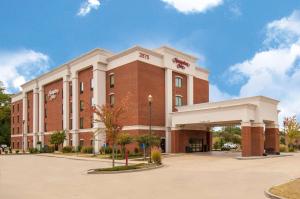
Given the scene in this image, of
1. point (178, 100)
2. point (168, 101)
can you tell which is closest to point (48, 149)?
point (168, 101)

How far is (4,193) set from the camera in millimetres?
14938

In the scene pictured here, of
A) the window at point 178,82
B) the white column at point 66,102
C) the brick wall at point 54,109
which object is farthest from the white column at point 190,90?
the brick wall at point 54,109

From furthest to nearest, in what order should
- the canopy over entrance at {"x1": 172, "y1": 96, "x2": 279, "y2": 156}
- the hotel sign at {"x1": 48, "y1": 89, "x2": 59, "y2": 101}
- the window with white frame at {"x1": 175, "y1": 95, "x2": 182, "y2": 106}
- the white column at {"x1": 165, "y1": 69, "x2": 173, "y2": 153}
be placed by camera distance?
the hotel sign at {"x1": 48, "y1": 89, "x2": 59, "y2": 101}, the window with white frame at {"x1": 175, "y1": 95, "x2": 182, "y2": 106}, the white column at {"x1": 165, "y1": 69, "x2": 173, "y2": 153}, the canopy over entrance at {"x1": 172, "y1": 96, "x2": 279, "y2": 156}

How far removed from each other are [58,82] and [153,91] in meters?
23.5

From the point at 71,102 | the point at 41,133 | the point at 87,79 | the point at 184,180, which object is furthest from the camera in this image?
the point at 41,133

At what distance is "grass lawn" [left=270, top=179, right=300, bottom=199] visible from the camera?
1239 cm

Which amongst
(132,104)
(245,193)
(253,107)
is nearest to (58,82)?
(132,104)

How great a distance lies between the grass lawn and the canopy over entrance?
24696mm

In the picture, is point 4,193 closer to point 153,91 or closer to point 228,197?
point 228,197

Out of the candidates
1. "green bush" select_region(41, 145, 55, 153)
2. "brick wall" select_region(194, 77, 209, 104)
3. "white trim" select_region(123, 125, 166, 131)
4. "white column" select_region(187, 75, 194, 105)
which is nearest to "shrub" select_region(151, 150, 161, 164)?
"white trim" select_region(123, 125, 166, 131)

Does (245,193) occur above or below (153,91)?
below

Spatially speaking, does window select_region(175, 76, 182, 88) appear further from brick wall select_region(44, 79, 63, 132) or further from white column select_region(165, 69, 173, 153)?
brick wall select_region(44, 79, 63, 132)

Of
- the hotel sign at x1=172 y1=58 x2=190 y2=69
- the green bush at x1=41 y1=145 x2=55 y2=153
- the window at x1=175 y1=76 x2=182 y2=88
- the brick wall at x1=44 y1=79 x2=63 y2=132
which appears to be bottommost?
the green bush at x1=41 y1=145 x2=55 y2=153

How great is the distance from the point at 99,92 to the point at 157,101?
905cm
